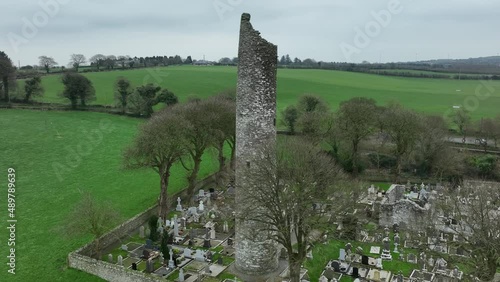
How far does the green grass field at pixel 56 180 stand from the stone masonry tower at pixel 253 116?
776 centimetres

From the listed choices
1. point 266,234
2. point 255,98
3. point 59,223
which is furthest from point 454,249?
point 59,223

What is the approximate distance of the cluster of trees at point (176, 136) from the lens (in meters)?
25.1

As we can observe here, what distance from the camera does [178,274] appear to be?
20234 millimetres

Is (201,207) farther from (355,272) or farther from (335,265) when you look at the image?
(355,272)

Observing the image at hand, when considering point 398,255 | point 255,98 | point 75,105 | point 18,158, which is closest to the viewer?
point 255,98

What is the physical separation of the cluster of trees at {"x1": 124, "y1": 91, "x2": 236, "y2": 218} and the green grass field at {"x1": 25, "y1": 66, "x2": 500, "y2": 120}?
34702 mm

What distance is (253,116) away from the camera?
18.3 meters

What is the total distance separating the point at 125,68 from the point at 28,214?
81069 millimetres

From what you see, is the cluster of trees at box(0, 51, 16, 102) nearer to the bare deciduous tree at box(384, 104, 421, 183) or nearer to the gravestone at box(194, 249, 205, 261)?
the gravestone at box(194, 249, 205, 261)

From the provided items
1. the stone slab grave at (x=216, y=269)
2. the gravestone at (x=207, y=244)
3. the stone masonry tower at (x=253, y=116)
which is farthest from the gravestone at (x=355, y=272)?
the gravestone at (x=207, y=244)

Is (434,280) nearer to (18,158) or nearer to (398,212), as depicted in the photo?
(398,212)

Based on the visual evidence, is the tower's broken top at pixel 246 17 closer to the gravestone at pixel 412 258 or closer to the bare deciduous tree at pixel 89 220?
the bare deciduous tree at pixel 89 220

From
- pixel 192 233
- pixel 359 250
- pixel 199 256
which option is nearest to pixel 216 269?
pixel 199 256

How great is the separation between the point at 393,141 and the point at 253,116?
21853 mm
